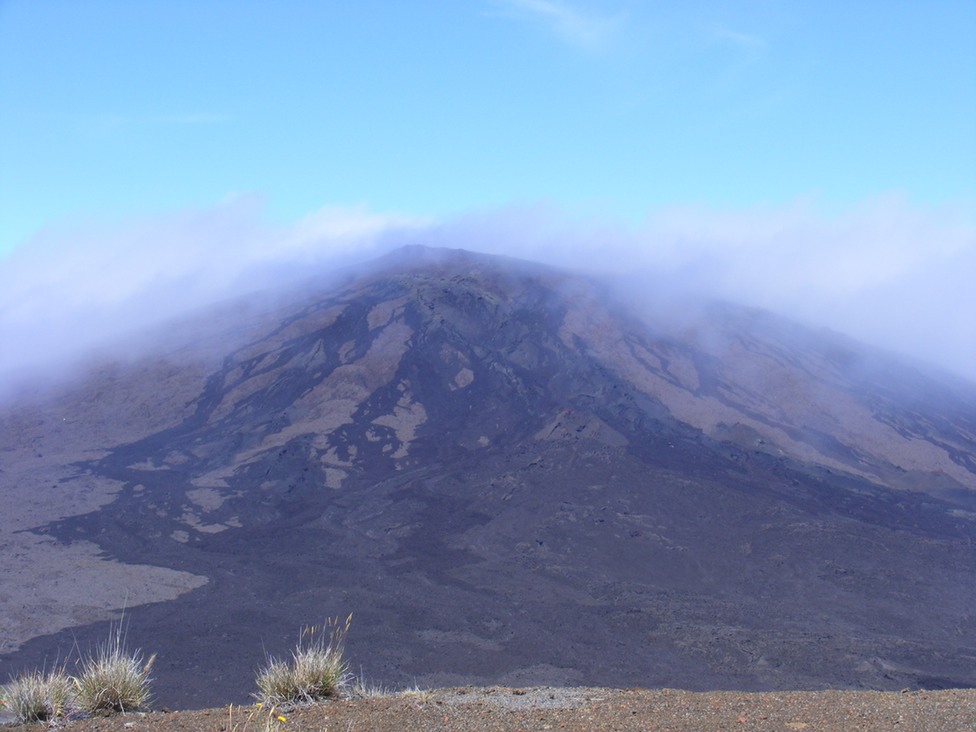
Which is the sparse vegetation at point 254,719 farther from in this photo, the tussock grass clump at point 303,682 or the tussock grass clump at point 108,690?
the tussock grass clump at point 108,690

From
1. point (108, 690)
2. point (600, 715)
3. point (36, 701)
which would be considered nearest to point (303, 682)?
point (108, 690)

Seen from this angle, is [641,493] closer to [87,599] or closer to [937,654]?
[937,654]

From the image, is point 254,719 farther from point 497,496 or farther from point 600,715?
point 497,496

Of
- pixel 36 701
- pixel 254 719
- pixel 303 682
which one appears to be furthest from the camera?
pixel 303 682

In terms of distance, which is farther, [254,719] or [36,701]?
[36,701]

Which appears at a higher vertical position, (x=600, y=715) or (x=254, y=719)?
(x=600, y=715)

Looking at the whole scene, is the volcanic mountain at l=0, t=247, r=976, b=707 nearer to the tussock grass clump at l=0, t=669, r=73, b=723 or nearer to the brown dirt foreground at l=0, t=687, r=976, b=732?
the tussock grass clump at l=0, t=669, r=73, b=723

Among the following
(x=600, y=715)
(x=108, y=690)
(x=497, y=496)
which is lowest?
(x=497, y=496)
